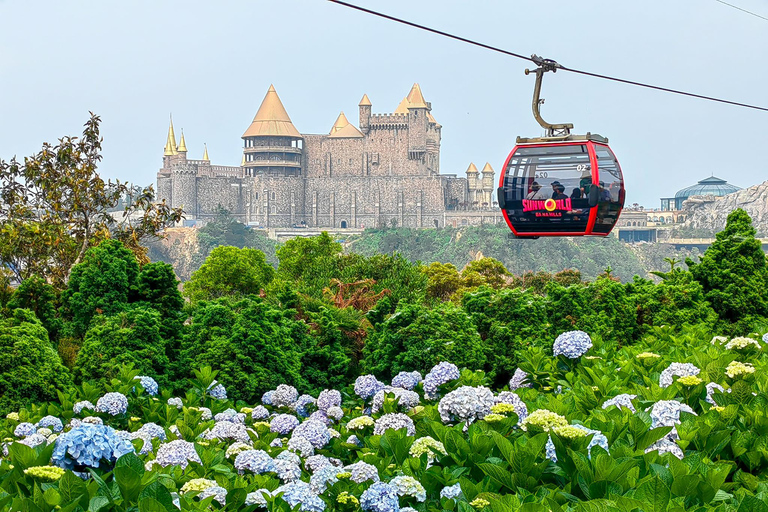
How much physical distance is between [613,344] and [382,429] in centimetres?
263

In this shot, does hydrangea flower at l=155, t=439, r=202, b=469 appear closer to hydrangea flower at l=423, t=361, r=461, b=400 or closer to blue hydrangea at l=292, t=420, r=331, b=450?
blue hydrangea at l=292, t=420, r=331, b=450

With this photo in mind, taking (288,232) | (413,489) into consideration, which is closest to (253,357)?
(413,489)

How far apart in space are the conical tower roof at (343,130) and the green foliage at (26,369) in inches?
2851

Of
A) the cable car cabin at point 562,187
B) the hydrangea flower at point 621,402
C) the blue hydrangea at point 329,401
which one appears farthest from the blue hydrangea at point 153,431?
the cable car cabin at point 562,187

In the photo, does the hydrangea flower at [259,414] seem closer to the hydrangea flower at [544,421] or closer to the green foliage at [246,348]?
the green foliage at [246,348]

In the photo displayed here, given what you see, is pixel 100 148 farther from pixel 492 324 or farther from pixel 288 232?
pixel 288 232

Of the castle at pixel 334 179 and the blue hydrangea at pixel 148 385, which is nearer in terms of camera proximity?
the blue hydrangea at pixel 148 385

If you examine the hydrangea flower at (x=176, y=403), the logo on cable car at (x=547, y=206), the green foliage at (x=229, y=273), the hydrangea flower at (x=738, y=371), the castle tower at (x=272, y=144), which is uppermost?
the castle tower at (x=272, y=144)

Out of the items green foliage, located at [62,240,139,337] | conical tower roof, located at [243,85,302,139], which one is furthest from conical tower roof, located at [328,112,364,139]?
green foliage, located at [62,240,139,337]

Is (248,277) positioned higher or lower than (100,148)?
lower

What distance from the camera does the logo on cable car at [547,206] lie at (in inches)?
327

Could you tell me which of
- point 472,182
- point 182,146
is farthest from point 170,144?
point 472,182

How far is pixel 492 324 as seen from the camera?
21.0ft

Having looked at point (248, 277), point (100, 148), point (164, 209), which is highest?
point (100, 148)
